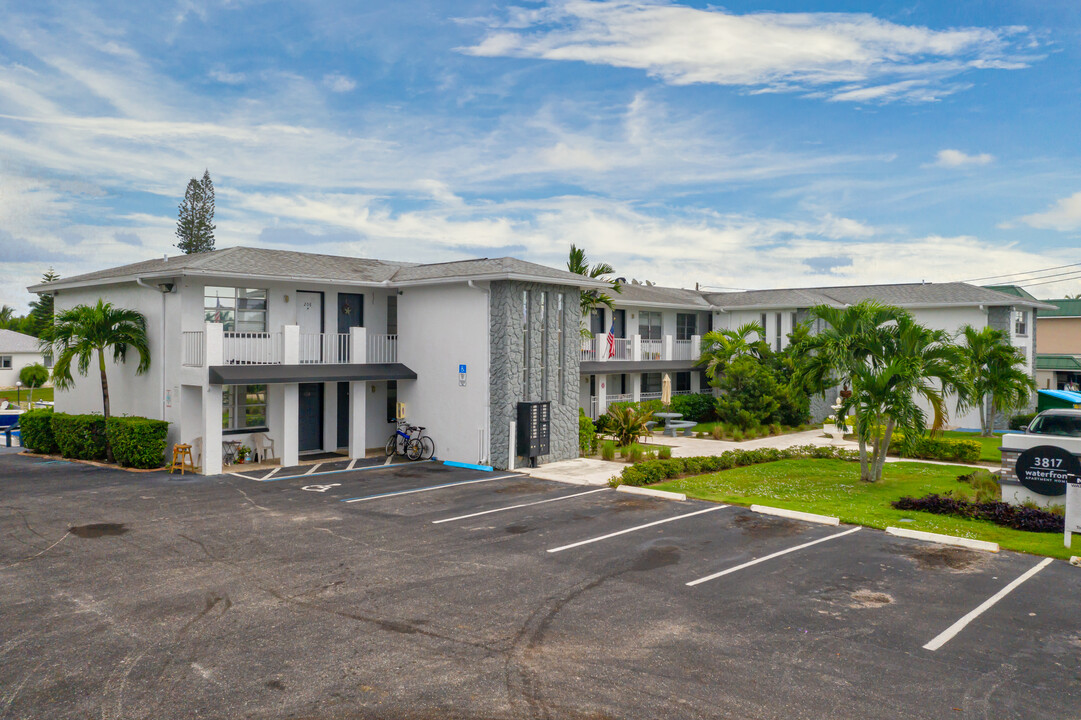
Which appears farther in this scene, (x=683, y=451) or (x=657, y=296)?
(x=657, y=296)

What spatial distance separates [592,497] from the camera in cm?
1656

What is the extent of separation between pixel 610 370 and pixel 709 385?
359 inches

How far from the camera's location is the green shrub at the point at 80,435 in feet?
70.0

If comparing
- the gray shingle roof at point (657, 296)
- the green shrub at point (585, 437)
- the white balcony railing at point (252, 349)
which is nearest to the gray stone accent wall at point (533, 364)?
the green shrub at point (585, 437)

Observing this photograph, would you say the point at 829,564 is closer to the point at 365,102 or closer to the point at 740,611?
the point at 740,611

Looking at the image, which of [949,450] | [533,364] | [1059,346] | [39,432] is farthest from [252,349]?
[1059,346]

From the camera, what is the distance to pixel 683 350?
1328 inches

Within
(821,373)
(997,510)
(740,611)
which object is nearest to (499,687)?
(740,611)

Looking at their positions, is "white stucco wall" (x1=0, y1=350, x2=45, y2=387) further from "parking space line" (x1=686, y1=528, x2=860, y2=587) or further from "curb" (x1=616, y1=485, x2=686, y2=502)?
"parking space line" (x1=686, y1=528, x2=860, y2=587)

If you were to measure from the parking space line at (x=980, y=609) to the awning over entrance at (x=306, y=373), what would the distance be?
51.6 ft

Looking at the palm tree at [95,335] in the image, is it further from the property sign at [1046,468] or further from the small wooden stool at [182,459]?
the property sign at [1046,468]

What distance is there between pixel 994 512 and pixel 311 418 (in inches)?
718

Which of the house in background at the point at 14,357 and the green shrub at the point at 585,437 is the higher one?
the house in background at the point at 14,357

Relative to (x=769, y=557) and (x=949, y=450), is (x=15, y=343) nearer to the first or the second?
(x=949, y=450)
